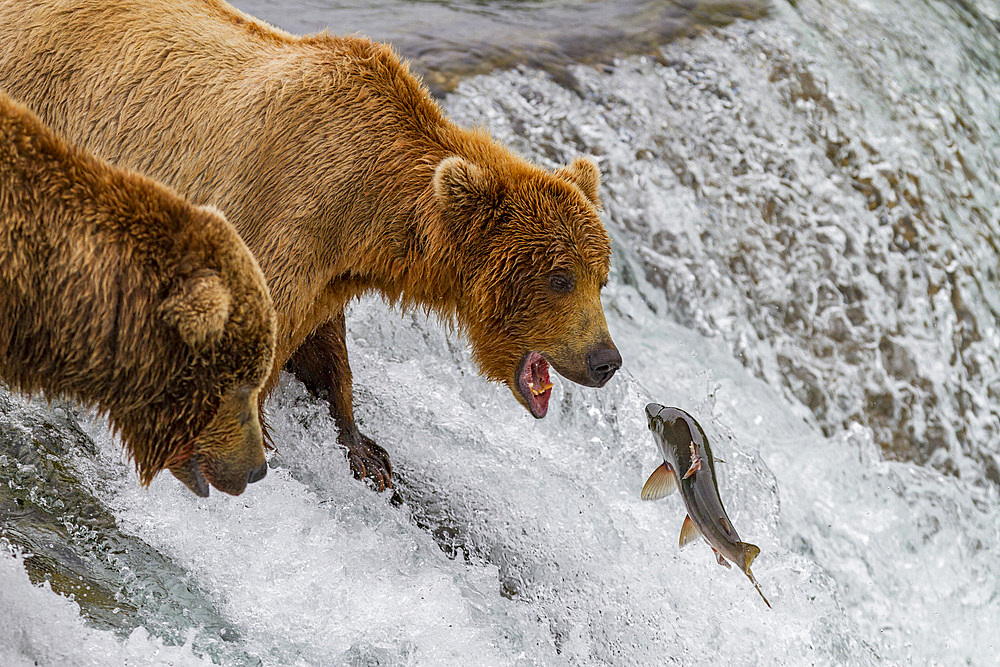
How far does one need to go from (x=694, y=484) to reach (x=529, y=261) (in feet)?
4.13

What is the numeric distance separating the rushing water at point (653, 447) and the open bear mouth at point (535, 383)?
804mm

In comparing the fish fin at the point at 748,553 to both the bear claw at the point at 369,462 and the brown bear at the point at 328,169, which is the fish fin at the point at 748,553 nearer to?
the brown bear at the point at 328,169

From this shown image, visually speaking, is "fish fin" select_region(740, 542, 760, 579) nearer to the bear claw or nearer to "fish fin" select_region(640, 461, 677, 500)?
"fish fin" select_region(640, 461, 677, 500)

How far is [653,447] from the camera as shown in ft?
21.1

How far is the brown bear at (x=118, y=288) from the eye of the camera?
11.1 ft

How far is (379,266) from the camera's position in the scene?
4.78 m

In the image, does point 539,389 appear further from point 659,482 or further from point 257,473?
point 257,473

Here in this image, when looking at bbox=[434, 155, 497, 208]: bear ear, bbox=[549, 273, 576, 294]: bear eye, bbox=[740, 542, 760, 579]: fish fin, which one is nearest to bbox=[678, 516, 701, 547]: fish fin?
bbox=[740, 542, 760, 579]: fish fin

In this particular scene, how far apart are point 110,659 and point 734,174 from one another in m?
6.23

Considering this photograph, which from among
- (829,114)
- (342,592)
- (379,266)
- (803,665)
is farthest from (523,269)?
(829,114)

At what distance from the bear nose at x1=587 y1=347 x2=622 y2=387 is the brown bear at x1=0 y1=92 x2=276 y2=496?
1.64m

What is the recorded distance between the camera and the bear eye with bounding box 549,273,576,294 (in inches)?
185

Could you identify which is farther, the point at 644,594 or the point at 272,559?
the point at 644,594

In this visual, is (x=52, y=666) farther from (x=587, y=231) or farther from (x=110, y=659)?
(x=587, y=231)
